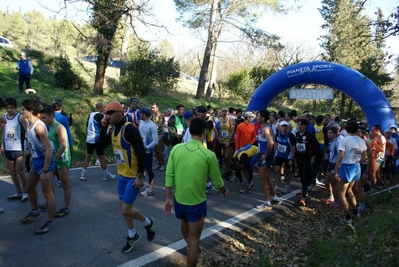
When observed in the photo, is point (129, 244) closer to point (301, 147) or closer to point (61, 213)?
point (61, 213)

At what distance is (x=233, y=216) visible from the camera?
607 centimetres

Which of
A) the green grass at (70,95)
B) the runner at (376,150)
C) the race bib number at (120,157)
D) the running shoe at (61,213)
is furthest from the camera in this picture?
the green grass at (70,95)

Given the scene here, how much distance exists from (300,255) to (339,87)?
843cm

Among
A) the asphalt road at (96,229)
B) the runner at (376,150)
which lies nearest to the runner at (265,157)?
the asphalt road at (96,229)

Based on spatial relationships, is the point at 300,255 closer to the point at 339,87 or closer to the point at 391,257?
the point at 391,257

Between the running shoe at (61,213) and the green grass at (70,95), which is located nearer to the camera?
the running shoe at (61,213)

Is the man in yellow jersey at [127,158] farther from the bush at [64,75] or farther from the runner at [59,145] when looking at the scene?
the bush at [64,75]

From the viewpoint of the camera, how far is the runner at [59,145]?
197 inches

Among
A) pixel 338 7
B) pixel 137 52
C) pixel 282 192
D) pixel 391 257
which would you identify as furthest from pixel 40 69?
pixel 338 7

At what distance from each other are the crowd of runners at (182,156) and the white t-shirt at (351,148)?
0.02 m

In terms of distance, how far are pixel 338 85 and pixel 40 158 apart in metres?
10.2

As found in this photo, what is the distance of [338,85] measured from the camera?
11.9 meters

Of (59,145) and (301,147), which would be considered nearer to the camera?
(59,145)

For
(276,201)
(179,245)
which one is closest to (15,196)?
(179,245)
